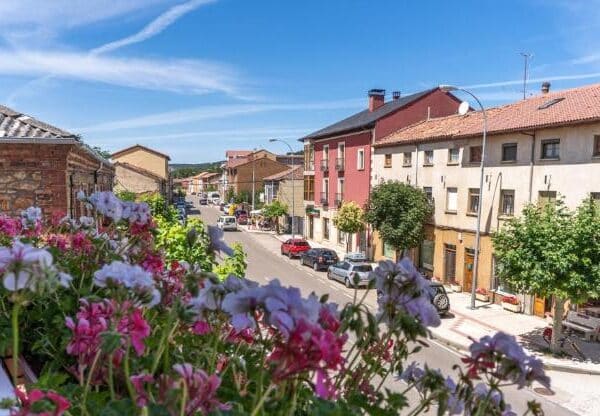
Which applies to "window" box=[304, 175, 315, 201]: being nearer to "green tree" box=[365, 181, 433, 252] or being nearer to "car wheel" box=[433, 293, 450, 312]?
"green tree" box=[365, 181, 433, 252]

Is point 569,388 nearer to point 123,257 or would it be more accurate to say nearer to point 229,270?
point 229,270

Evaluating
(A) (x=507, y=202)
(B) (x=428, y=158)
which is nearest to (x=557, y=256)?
(A) (x=507, y=202)

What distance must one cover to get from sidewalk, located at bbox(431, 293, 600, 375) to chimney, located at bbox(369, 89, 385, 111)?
18344 mm

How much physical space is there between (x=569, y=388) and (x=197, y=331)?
12.6 m

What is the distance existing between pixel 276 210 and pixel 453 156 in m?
24.9

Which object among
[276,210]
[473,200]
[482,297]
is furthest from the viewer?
[276,210]

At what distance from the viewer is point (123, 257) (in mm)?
2871

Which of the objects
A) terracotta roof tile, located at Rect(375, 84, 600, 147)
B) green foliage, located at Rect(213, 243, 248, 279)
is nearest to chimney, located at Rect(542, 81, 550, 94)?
terracotta roof tile, located at Rect(375, 84, 600, 147)

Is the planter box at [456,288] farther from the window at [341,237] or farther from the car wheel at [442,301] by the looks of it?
the window at [341,237]

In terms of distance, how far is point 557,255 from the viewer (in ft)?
43.9

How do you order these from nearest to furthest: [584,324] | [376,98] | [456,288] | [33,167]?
[33,167], [584,324], [456,288], [376,98]

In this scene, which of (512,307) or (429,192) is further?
(429,192)

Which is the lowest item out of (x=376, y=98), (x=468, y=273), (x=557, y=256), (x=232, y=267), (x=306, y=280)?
(x=306, y=280)

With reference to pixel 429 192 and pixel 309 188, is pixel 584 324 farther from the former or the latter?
pixel 309 188
